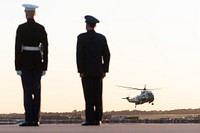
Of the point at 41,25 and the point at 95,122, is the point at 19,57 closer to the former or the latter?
the point at 41,25

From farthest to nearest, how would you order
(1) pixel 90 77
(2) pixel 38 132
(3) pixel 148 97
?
(3) pixel 148 97 → (1) pixel 90 77 → (2) pixel 38 132

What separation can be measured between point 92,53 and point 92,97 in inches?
54.5

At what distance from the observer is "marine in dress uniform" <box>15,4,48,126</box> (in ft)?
59.2

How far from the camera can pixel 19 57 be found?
59.7 feet

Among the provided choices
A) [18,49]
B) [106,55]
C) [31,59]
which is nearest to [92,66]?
[106,55]

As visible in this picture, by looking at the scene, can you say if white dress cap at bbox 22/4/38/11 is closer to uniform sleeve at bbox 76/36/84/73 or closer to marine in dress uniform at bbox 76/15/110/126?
marine in dress uniform at bbox 76/15/110/126

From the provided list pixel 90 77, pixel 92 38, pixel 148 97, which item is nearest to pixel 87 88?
pixel 90 77

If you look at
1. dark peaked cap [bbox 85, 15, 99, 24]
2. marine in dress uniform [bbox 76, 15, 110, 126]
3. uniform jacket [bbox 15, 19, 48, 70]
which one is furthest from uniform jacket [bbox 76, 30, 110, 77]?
uniform jacket [bbox 15, 19, 48, 70]

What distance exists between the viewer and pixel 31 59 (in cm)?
1816

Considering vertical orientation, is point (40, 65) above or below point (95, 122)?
above

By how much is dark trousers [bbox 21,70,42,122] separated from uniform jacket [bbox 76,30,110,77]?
1.69 meters

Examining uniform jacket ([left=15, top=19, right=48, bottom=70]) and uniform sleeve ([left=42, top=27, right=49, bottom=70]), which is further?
uniform sleeve ([left=42, top=27, right=49, bottom=70])

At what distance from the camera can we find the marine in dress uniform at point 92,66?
63.1ft

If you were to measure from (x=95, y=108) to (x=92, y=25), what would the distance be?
2.56 m
